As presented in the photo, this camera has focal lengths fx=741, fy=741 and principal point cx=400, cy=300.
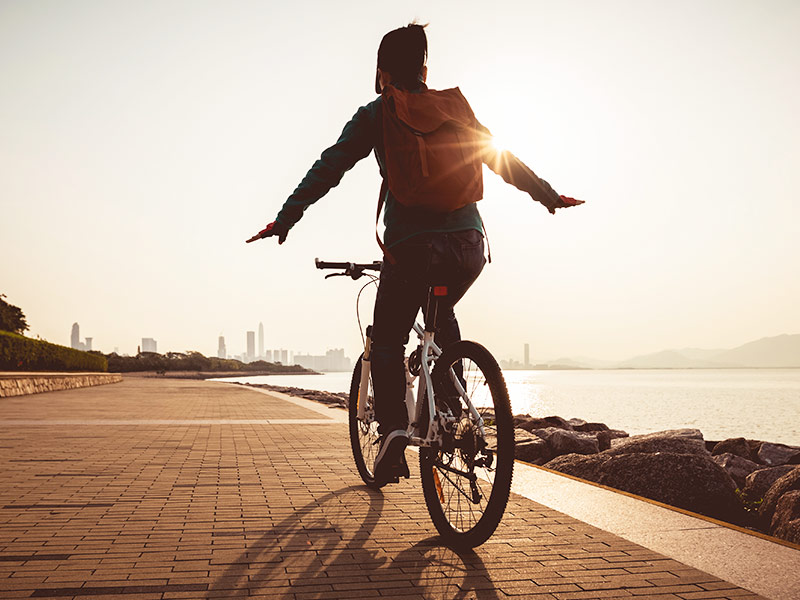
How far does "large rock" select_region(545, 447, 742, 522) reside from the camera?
6.13 metres

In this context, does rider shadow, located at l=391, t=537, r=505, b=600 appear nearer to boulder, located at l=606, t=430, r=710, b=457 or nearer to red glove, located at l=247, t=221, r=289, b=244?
red glove, located at l=247, t=221, r=289, b=244

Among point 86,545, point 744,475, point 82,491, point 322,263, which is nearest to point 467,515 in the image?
point 86,545

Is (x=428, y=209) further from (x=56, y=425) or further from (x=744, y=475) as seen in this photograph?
(x=56, y=425)

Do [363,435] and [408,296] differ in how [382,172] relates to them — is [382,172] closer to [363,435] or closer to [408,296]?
[408,296]

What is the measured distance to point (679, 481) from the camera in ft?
20.6

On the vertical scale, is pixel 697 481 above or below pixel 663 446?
below

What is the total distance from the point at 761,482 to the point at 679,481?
2007 mm

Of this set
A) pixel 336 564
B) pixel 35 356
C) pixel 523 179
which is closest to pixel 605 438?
pixel 523 179

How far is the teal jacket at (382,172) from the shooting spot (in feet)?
12.1

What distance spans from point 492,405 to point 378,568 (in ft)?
2.87

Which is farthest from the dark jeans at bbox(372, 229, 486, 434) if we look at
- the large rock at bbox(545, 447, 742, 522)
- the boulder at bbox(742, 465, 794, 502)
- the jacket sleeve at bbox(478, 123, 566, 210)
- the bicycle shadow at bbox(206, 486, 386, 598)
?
the boulder at bbox(742, 465, 794, 502)

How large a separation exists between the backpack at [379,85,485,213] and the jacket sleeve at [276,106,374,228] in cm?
20

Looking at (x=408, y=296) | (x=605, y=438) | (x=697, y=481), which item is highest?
(x=408, y=296)

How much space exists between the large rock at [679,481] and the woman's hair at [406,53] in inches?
166
